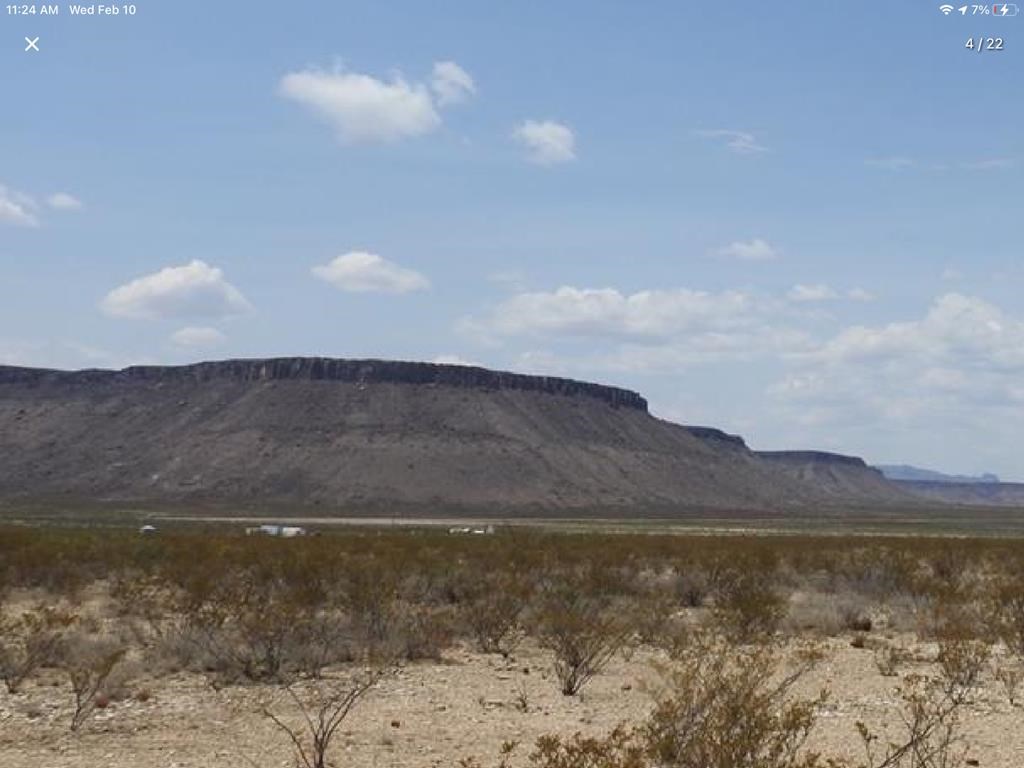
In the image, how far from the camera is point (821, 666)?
643 inches

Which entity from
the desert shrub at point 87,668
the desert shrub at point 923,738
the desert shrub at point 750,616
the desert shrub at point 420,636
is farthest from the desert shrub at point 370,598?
the desert shrub at point 923,738

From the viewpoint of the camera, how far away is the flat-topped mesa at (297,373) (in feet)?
474

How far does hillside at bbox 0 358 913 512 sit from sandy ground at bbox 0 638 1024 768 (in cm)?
10059

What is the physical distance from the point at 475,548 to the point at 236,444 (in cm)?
9941

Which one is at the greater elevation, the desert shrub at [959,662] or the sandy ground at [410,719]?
the desert shrub at [959,662]

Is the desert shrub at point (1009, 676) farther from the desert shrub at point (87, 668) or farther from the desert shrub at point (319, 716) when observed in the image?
the desert shrub at point (87, 668)

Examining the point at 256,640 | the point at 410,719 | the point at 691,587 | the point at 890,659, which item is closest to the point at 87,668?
the point at 256,640

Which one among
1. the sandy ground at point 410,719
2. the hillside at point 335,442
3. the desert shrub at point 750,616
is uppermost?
the hillside at point 335,442

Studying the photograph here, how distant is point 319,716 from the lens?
11836 millimetres

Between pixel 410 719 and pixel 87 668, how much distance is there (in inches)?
166

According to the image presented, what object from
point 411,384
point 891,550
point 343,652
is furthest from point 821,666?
point 411,384

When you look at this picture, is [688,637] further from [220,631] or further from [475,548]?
[475,548]

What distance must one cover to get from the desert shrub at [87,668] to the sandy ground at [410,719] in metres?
0.18

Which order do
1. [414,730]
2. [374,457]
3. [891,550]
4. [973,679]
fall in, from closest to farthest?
[414,730]
[973,679]
[891,550]
[374,457]
